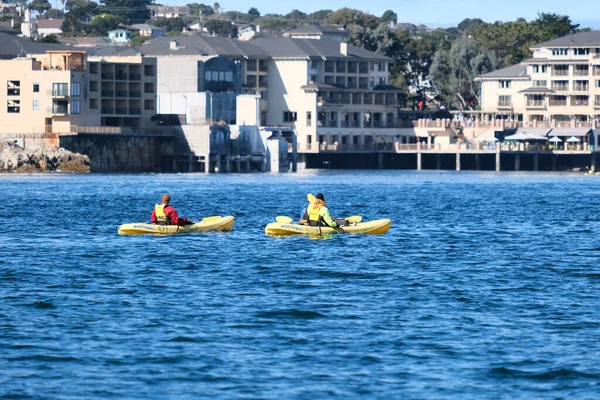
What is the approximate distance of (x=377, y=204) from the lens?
80.1 meters

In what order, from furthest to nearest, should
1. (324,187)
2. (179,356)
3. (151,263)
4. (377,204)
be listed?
(324,187) < (377,204) < (151,263) < (179,356)

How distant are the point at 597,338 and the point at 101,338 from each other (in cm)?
1021

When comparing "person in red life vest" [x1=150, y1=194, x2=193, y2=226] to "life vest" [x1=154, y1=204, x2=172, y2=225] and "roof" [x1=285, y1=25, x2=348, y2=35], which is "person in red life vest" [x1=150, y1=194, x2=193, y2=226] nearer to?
"life vest" [x1=154, y1=204, x2=172, y2=225]

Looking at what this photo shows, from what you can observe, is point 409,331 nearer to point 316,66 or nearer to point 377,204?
point 377,204

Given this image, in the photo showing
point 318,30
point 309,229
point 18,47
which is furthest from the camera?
point 318,30

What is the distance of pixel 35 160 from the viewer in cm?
12762

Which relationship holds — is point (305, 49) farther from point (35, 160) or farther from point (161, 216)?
point (161, 216)

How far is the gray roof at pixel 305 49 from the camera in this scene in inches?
6353

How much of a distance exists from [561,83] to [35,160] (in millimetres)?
65985

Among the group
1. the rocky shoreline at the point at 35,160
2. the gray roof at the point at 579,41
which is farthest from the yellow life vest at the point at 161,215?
the gray roof at the point at 579,41

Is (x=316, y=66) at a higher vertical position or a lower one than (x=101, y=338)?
higher

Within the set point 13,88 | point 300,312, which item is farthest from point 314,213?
point 13,88

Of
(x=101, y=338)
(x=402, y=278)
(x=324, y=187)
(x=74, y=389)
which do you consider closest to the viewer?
(x=74, y=389)

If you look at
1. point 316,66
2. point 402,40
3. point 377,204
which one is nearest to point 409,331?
point 377,204
